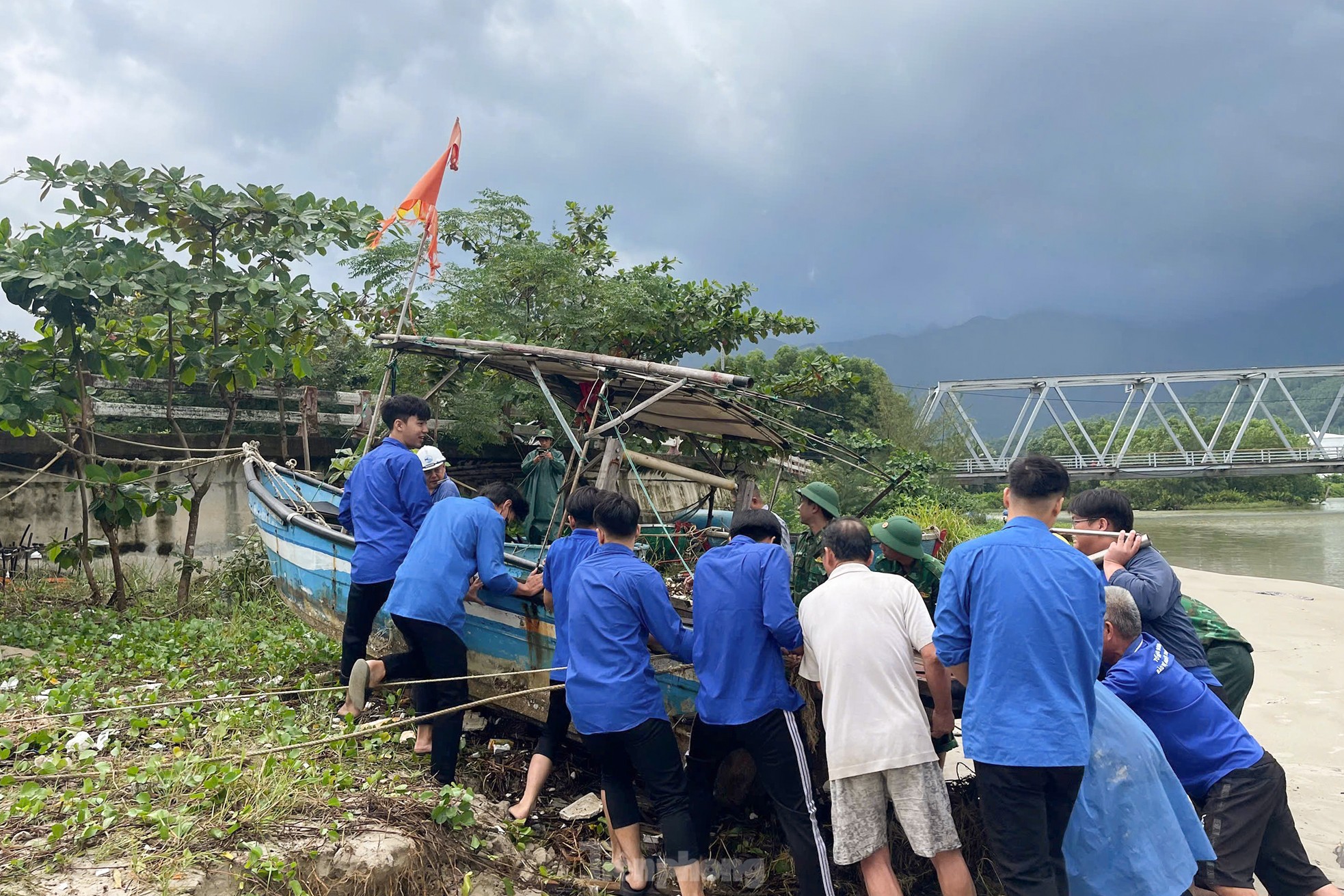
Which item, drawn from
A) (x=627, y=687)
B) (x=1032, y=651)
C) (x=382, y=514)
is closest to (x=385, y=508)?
(x=382, y=514)

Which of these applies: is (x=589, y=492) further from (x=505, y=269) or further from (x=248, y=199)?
(x=505, y=269)

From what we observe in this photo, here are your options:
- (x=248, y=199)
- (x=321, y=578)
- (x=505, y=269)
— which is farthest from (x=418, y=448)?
(x=505, y=269)

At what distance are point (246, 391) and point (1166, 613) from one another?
29.2 ft

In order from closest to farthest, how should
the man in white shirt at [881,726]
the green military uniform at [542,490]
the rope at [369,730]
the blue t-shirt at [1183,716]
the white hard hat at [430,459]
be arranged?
1. the man in white shirt at [881,726]
2. the blue t-shirt at [1183,716]
3. the rope at [369,730]
4. the white hard hat at [430,459]
5. the green military uniform at [542,490]

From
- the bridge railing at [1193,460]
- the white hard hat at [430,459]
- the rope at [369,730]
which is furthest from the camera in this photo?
the bridge railing at [1193,460]

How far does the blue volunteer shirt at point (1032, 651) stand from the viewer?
102 inches

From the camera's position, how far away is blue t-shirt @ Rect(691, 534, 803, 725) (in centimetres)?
329

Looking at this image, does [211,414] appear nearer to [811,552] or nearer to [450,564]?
[450,564]

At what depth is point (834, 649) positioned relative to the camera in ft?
10.1

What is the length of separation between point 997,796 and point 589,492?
2055 millimetres

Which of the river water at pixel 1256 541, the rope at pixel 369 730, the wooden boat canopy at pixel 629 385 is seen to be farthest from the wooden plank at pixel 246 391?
the river water at pixel 1256 541

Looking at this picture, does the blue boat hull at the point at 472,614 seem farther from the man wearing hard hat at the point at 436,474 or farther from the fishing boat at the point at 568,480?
the man wearing hard hat at the point at 436,474

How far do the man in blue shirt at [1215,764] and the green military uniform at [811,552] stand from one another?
1449 mm

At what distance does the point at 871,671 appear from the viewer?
9.85 ft
